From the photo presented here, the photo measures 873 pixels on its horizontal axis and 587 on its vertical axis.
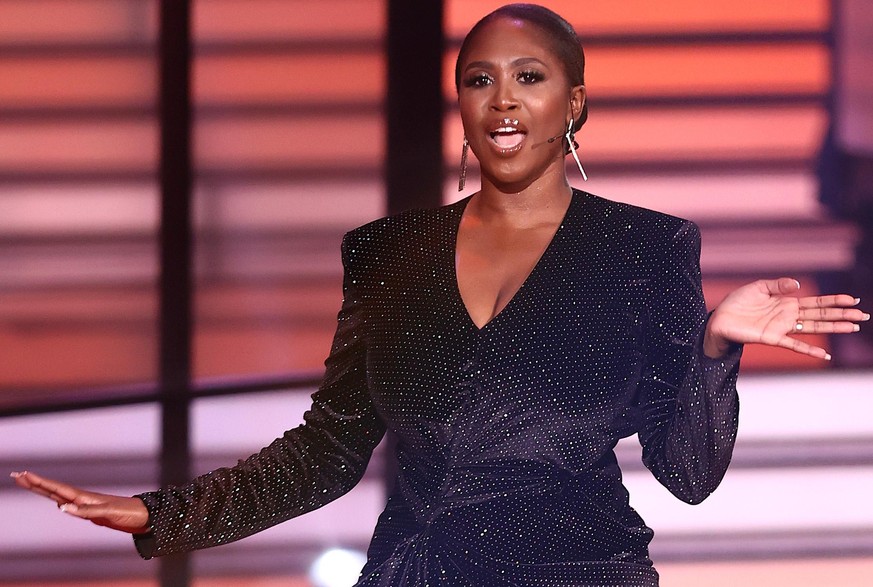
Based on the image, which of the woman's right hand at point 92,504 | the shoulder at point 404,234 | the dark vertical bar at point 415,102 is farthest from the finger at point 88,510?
the dark vertical bar at point 415,102

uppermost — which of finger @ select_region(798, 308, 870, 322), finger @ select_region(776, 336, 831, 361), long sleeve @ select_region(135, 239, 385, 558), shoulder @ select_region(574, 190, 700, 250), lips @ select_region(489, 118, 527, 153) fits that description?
lips @ select_region(489, 118, 527, 153)

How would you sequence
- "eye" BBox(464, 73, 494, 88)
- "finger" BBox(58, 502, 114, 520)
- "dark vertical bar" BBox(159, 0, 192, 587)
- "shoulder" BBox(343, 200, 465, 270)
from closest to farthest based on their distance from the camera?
"finger" BBox(58, 502, 114, 520) < "eye" BBox(464, 73, 494, 88) < "shoulder" BBox(343, 200, 465, 270) < "dark vertical bar" BBox(159, 0, 192, 587)

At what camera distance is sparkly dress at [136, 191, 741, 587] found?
5.70 ft

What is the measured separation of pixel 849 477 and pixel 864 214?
2.46 ft

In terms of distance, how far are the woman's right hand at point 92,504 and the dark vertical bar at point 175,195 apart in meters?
1.65

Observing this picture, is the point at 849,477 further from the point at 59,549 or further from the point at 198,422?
the point at 59,549

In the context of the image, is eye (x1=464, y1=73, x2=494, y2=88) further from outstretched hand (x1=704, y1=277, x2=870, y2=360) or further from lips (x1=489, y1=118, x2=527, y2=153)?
outstretched hand (x1=704, y1=277, x2=870, y2=360)

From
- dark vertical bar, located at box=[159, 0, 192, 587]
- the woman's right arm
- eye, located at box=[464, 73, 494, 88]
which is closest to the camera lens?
the woman's right arm

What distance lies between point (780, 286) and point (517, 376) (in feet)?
1.30

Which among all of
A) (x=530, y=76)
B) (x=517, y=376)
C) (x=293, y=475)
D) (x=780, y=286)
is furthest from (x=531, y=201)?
(x=293, y=475)

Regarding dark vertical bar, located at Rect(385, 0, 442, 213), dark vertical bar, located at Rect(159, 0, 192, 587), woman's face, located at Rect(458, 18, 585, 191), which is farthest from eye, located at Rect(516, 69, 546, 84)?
dark vertical bar, located at Rect(159, 0, 192, 587)

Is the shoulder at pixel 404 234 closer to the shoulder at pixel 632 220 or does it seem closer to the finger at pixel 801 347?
the shoulder at pixel 632 220

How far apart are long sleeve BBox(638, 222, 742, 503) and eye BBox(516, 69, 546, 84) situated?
324 mm

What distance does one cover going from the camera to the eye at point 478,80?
1.89 m
